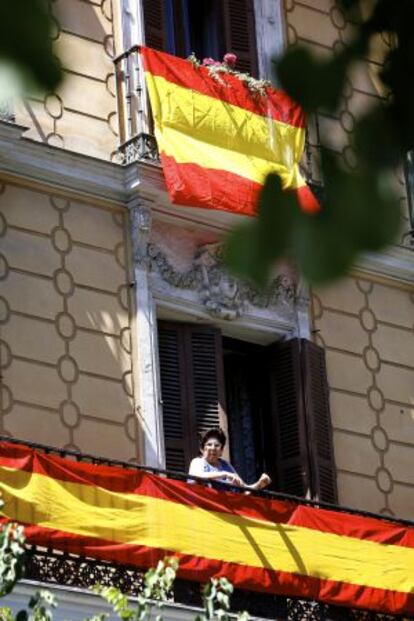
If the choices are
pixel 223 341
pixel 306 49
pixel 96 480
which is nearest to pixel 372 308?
pixel 223 341

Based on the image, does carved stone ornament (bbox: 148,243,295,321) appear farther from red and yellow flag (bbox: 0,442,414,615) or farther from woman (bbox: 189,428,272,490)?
red and yellow flag (bbox: 0,442,414,615)

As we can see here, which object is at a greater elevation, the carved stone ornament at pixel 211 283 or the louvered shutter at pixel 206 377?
the carved stone ornament at pixel 211 283

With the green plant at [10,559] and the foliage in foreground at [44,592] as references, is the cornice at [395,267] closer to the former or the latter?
the foliage in foreground at [44,592]

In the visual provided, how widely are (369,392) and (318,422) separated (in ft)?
3.07

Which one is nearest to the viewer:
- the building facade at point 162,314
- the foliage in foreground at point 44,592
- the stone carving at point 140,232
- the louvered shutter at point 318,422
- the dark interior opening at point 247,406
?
the foliage in foreground at point 44,592

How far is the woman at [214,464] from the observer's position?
54.9 ft

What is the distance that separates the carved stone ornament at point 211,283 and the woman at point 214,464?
67.0 inches

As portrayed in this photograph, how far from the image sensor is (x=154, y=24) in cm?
1911

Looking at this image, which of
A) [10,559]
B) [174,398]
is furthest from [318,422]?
[10,559]

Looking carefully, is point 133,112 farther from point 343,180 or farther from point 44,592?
point 343,180

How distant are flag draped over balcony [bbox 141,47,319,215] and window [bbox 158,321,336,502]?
1369mm

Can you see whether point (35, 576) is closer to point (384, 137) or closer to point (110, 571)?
point (110, 571)

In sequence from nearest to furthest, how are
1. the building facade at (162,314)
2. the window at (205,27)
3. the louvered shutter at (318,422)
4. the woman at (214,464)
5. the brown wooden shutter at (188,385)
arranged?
the woman at (214,464)
the building facade at (162,314)
the brown wooden shutter at (188,385)
the louvered shutter at (318,422)
the window at (205,27)

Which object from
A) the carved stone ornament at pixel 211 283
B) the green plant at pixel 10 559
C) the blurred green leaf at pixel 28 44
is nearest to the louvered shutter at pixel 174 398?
the carved stone ornament at pixel 211 283
